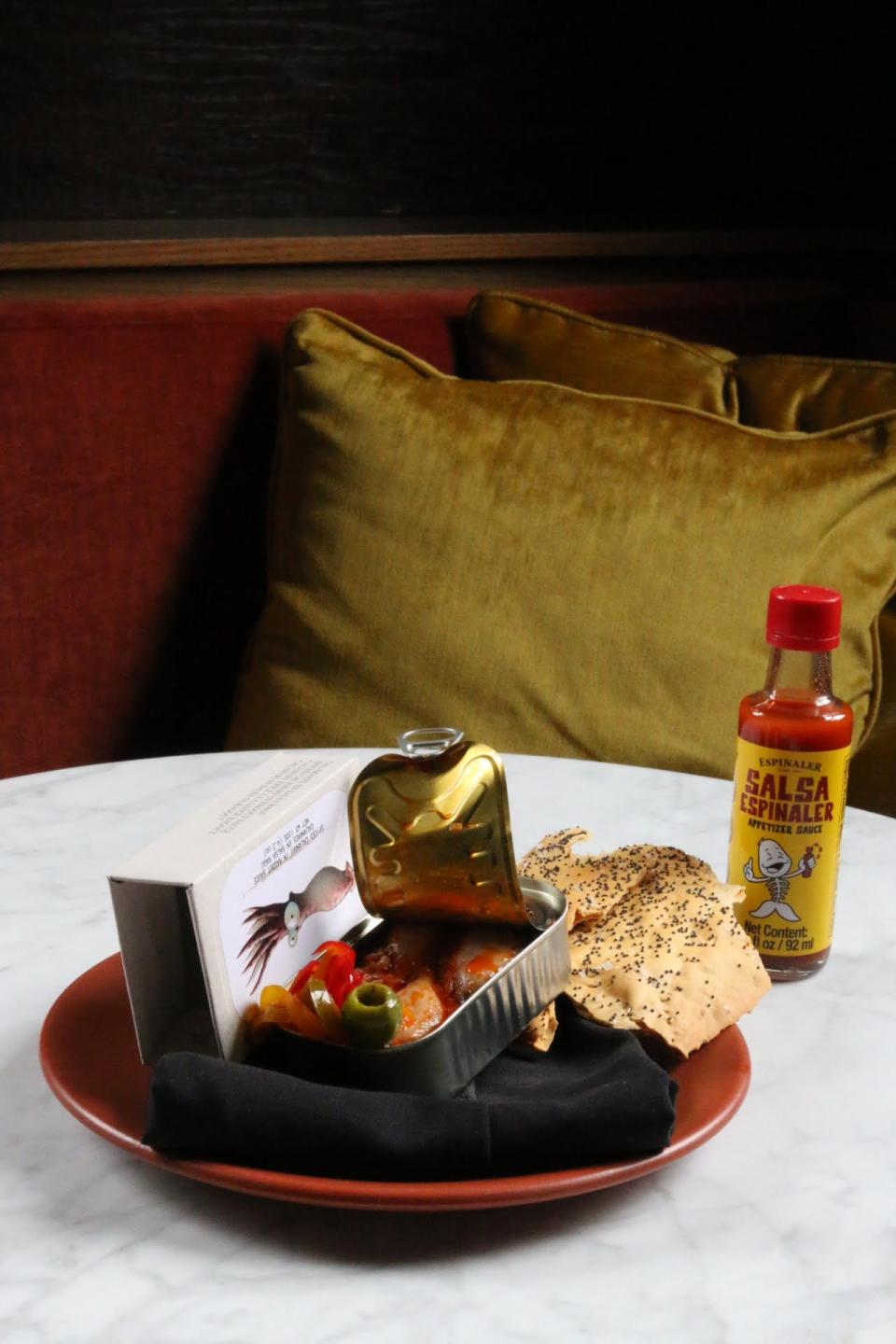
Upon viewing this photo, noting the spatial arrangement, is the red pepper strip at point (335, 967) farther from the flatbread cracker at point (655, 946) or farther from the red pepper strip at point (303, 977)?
Answer: the flatbread cracker at point (655, 946)

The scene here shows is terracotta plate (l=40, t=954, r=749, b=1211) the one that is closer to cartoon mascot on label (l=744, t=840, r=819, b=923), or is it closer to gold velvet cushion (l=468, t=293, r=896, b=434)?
cartoon mascot on label (l=744, t=840, r=819, b=923)

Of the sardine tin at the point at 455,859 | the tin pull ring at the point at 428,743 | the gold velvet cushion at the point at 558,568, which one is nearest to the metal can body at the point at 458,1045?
the sardine tin at the point at 455,859

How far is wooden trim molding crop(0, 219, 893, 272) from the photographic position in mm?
1841

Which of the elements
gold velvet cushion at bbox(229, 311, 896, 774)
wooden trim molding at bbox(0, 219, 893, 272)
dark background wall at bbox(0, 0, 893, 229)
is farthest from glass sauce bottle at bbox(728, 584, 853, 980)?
dark background wall at bbox(0, 0, 893, 229)

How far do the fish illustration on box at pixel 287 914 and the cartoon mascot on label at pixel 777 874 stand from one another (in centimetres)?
25

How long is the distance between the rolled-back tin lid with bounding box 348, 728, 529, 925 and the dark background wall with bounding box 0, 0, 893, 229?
5.26 ft

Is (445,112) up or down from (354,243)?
up

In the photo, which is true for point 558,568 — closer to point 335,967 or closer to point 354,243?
point 354,243

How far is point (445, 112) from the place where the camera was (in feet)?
7.38

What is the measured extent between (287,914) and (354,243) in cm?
149

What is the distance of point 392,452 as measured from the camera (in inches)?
64.6

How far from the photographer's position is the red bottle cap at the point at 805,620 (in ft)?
2.65

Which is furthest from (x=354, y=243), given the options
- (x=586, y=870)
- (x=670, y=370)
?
(x=586, y=870)

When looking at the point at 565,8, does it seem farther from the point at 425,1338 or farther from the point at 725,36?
the point at 425,1338
